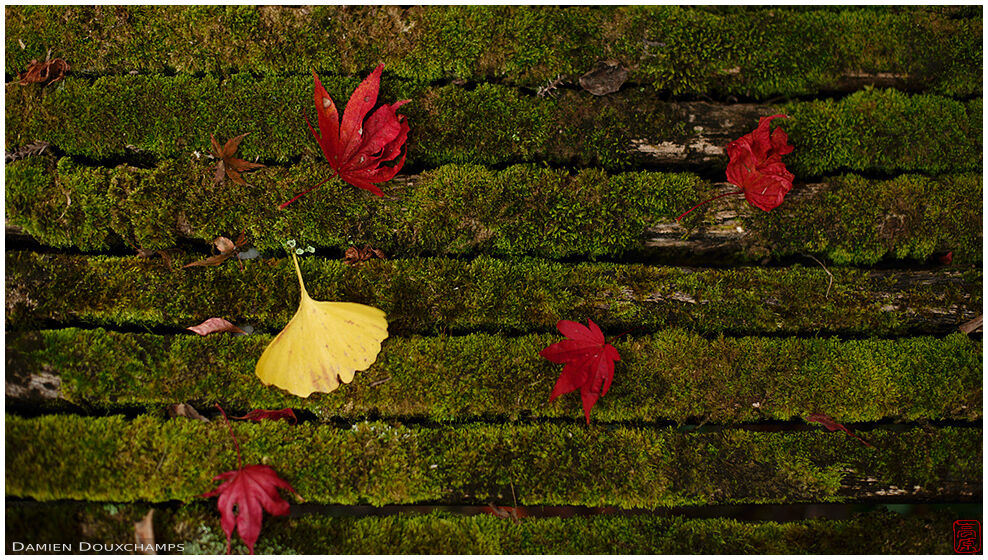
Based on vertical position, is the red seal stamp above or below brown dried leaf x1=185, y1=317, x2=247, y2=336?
below

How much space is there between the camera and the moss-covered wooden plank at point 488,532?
2.16 meters

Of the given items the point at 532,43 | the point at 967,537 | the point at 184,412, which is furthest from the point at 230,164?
the point at 967,537

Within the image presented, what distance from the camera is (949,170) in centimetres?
247

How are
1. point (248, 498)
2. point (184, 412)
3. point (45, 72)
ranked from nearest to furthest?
point (248, 498) < point (184, 412) < point (45, 72)

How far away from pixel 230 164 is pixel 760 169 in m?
2.41

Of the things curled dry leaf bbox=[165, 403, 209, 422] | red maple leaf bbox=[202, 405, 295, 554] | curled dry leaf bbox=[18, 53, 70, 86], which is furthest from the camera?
curled dry leaf bbox=[18, 53, 70, 86]

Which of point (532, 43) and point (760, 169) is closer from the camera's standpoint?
point (760, 169)

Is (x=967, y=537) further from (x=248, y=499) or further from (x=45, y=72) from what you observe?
(x=45, y=72)

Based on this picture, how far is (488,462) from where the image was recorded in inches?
88.0

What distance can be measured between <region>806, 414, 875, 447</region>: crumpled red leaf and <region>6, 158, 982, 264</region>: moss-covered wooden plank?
755mm

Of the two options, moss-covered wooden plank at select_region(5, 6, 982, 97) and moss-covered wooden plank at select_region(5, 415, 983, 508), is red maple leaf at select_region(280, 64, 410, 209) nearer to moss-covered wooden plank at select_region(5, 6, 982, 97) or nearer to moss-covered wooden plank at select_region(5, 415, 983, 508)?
moss-covered wooden plank at select_region(5, 6, 982, 97)

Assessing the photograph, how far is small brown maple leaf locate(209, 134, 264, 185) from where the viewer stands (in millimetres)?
2287

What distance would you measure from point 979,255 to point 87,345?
4144mm

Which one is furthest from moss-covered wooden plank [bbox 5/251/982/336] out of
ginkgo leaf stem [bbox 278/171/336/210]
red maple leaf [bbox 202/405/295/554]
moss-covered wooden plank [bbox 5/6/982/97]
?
moss-covered wooden plank [bbox 5/6/982/97]
